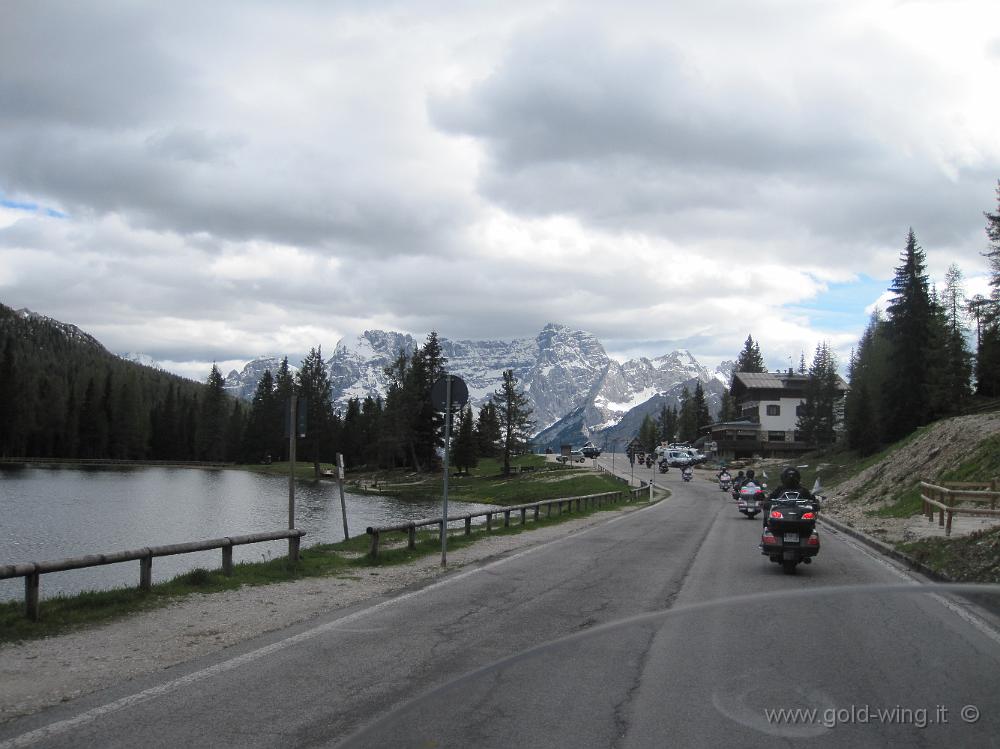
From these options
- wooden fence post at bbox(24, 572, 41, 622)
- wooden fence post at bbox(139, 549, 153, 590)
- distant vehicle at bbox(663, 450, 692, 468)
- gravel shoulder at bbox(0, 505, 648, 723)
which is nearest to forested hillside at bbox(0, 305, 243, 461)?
distant vehicle at bbox(663, 450, 692, 468)

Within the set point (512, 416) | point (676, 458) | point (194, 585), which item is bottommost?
point (676, 458)

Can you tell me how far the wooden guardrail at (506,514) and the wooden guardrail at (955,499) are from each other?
1075cm

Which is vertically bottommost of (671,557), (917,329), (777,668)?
(671,557)

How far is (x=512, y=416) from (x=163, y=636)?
268 ft

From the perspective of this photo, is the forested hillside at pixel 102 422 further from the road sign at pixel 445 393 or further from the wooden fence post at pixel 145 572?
the wooden fence post at pixel 145 572

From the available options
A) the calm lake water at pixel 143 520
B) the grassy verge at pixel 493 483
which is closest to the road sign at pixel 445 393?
the calm lake water at pixel 143 520

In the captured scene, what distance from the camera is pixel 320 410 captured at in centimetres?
11225

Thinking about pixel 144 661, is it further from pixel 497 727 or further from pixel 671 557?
pixel 671 557

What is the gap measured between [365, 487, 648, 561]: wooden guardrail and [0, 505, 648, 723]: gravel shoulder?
75.6 inches

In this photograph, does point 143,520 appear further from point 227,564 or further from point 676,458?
point 676,458

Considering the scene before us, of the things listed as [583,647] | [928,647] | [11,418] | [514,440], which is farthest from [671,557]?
[11,418]

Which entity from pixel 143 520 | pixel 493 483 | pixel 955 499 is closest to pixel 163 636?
pixel 955 499

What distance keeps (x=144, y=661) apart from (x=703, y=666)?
4.88m

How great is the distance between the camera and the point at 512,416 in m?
90.1
